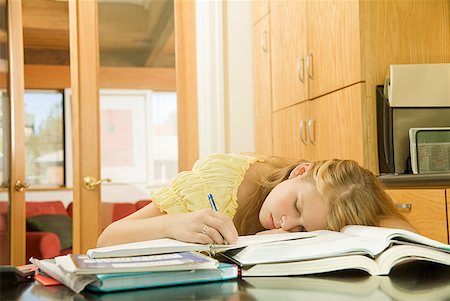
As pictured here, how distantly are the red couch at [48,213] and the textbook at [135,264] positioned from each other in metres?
2.63

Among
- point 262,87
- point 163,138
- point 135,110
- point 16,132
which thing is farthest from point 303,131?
point 16,132

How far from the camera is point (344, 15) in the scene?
8.80ft

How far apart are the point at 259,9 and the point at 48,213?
1.66m

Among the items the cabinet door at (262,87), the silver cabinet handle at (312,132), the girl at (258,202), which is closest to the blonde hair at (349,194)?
the girl at (258,202)

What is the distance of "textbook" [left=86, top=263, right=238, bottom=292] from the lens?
0.68 metres

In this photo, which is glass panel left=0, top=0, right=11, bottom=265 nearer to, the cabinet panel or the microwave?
the cabinet panel

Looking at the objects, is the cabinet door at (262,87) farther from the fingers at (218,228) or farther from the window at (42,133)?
the fingers at (218,228)

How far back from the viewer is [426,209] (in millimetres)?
2182

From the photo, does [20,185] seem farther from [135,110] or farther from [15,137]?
[135,110]

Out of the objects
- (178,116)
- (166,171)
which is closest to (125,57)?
(178,116)

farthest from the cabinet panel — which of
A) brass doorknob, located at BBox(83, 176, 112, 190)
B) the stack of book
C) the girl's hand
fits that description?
the stack of book

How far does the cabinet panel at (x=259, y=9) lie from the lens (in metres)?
3.60

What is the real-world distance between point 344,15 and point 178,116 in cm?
131

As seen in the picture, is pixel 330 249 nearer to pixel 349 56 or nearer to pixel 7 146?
pixel 349 56
